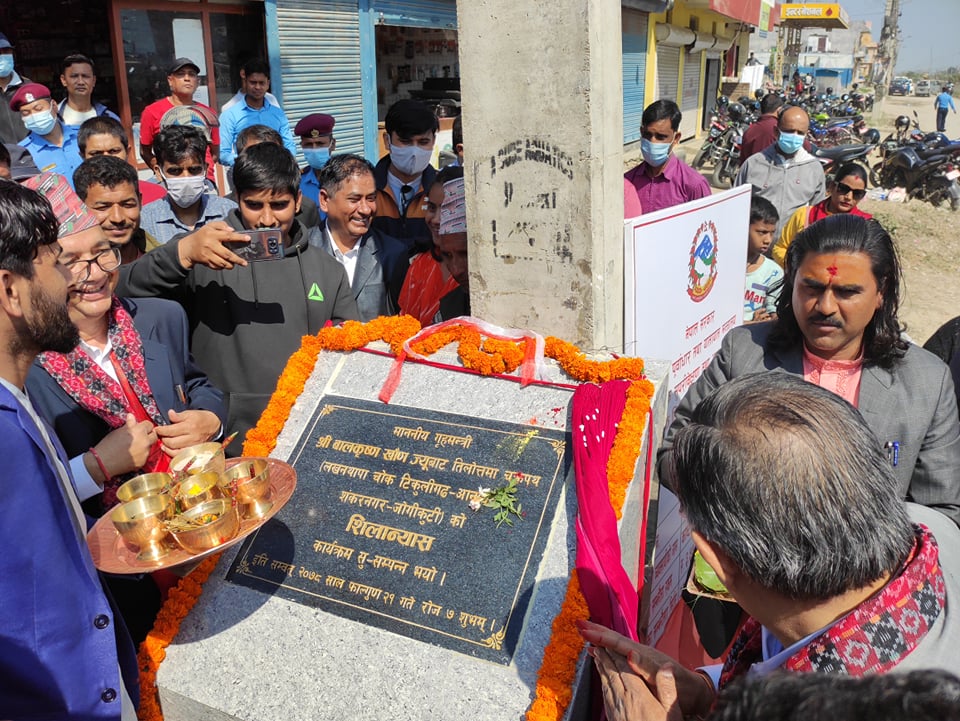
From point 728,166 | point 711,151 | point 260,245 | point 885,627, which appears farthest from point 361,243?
point 711,151

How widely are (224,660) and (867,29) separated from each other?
86.4 meters

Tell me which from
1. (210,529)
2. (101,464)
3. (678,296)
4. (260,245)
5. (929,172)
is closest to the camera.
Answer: (210,529)

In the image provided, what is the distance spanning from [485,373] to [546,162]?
721 millimetres

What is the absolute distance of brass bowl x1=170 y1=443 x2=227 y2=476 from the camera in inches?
80.6

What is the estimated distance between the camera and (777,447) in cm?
123

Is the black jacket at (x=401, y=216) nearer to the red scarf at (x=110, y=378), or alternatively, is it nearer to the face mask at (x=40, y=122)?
the red scarf at (x=110, y=378)

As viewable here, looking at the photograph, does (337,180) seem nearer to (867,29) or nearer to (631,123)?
(631,123)

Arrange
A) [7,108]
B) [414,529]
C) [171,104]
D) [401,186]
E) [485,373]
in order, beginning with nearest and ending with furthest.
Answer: [414,529], [485,373], [401,186], [7,108], [171,104]

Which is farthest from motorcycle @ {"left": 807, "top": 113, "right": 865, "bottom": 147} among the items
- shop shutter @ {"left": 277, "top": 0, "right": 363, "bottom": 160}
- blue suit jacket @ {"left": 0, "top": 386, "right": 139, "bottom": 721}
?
blue suit jacket @ {"left": 0, "top": 386, "right": 139, "bottom": 721}

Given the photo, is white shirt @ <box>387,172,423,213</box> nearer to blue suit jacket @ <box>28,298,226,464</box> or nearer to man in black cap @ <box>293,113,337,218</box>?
man in black cap @ <box>293,113,337,218</box>

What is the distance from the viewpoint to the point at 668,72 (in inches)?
808

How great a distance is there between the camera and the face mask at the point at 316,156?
5.76 metres

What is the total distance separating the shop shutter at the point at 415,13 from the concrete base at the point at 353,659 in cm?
925

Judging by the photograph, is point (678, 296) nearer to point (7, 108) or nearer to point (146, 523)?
point (146, 523)
